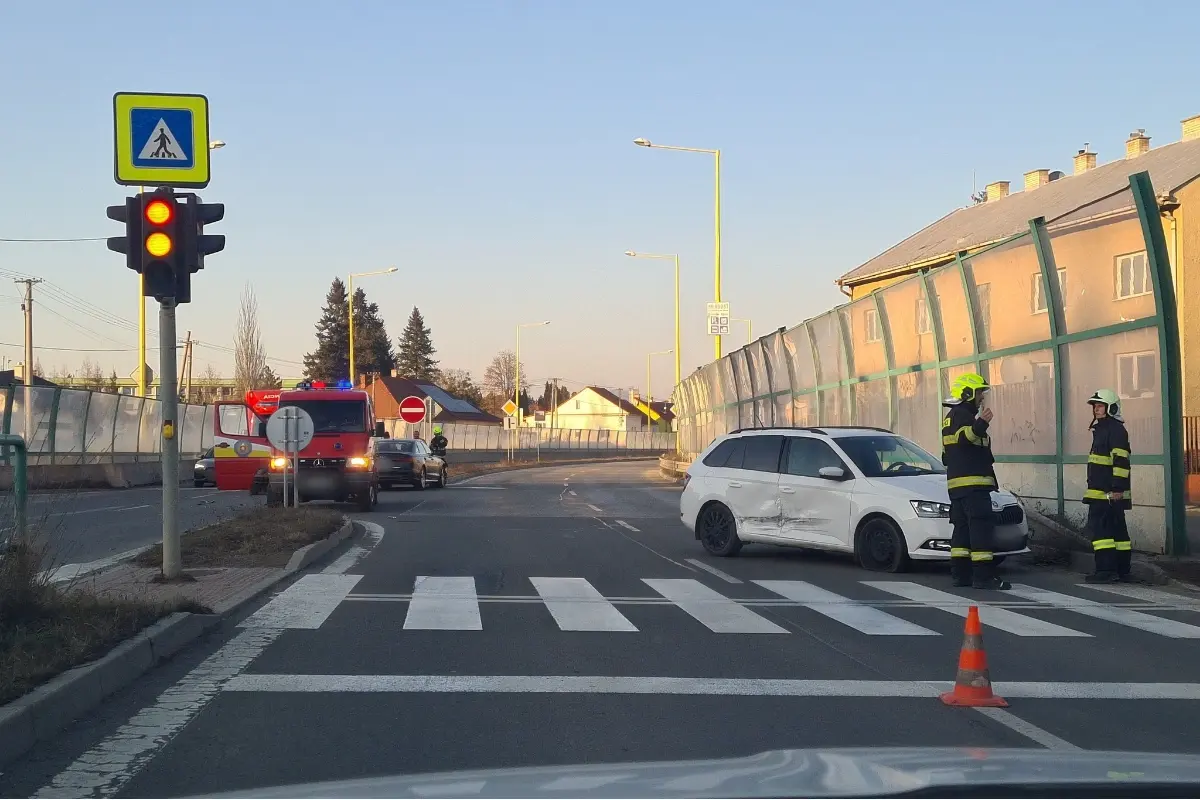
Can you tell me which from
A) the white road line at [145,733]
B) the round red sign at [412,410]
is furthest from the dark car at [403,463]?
the white road line at [145,733]

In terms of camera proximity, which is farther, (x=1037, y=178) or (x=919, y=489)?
(x=1037, y=178)

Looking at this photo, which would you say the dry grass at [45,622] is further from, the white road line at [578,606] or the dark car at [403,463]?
the dark car at [403,463]

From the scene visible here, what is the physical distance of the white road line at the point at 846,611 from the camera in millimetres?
9500

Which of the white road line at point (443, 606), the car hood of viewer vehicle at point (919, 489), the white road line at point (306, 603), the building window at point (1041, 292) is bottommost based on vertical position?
the white road line at point (443, 606)

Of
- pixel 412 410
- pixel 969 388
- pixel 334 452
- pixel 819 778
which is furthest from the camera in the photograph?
pixel 412 410

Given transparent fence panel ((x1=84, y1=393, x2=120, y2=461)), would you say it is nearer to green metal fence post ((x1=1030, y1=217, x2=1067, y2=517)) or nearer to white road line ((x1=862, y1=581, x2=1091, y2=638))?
green metal fence post ((x1=1030, y1=217, x2=1067, y2=517))

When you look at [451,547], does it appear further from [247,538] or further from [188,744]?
[188,744]

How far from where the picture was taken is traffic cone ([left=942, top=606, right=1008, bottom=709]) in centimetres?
666

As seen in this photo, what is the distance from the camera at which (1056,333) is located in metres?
15.3

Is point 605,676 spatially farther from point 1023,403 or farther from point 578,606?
point 1023,403

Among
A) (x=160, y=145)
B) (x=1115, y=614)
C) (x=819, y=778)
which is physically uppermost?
(x=160, y=145)

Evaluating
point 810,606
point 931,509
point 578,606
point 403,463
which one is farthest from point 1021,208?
point 578,606

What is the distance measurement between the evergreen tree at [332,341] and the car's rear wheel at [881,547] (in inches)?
4065

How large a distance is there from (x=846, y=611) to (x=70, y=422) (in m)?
27.4
